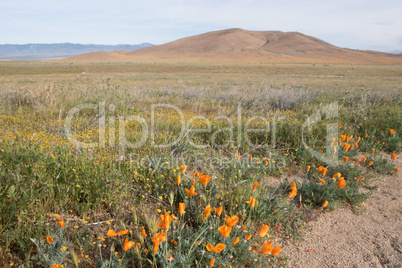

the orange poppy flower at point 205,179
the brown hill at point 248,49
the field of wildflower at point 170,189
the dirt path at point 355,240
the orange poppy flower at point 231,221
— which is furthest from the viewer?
the brown hill at point 248,49

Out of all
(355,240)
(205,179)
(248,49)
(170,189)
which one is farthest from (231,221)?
(248,49)

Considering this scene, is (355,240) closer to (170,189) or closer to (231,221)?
(231,221)

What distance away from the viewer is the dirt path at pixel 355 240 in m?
1.94

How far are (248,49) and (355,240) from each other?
11128 cm

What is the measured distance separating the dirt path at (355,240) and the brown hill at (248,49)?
9412cm

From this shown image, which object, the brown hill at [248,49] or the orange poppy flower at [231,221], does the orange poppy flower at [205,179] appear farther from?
the brown hill at [248,49]

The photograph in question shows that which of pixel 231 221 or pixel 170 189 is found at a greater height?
pixel 231 221

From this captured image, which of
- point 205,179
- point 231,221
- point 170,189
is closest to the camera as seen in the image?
point 231,221

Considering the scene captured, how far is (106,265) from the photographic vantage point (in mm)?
1534

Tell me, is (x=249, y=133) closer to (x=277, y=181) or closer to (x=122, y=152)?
(x=277, y=181)

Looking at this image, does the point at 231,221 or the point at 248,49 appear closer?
the point at 231,221

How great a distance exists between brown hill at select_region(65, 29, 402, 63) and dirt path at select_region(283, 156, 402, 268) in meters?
94.1

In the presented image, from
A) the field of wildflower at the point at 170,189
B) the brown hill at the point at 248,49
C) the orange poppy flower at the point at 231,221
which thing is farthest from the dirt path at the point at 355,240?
the brown hill at the point at 248,49

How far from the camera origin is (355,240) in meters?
2.17
